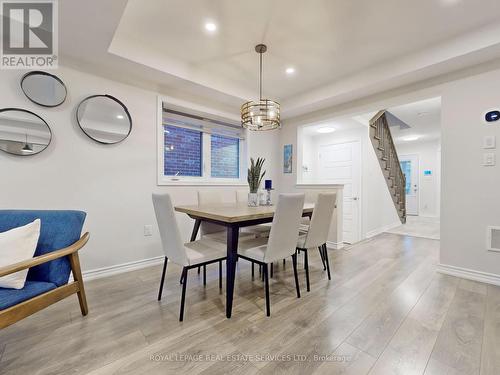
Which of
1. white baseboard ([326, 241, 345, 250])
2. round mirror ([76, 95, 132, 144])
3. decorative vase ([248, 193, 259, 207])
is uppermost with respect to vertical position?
round mirror ([76, 95, 132, 144])

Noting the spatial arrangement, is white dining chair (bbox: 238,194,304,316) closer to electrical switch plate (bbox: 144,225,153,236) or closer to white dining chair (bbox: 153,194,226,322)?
white dining chair (bbox: 153,194,226,322)

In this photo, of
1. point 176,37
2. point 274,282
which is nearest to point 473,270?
point 274,282

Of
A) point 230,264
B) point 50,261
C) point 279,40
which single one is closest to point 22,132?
point 50,261

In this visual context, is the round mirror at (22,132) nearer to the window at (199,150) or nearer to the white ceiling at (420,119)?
the window at (199,150)

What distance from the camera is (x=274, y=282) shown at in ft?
7.67

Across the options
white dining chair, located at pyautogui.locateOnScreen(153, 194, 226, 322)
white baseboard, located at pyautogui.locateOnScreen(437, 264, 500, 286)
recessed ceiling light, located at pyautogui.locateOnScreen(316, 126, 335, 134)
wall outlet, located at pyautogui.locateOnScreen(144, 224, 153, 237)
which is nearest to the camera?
white dining chair, located at pyautogui.locateOnScreen(153, 194, 226, 322)

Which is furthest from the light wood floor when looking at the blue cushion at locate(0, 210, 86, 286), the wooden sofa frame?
the blue cushion at locate(0, 210, 86, 286)

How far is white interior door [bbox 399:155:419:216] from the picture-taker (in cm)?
735

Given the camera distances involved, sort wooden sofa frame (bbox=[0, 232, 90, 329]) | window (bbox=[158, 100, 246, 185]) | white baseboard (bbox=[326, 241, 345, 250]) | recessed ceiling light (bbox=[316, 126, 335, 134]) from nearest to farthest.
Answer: wooden sofa frame (bbox=[0, 232, 90, 329])
window (bbox=[158, 100, 246, 185])
white baseboard (bbox=[326, 241, 345, 250])
recessed ceiling light (bbox=[316, 126, 335, 134])

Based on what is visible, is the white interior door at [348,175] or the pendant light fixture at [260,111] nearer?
the pendant light fixture at [260,111]

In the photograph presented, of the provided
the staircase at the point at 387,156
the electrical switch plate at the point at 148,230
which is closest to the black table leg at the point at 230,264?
the electrical switch plate at the point at 148,230

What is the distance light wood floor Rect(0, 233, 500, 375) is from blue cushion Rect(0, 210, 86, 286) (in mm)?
398

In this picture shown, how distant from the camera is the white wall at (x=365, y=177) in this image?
4.27m

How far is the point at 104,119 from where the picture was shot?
2.49 m
